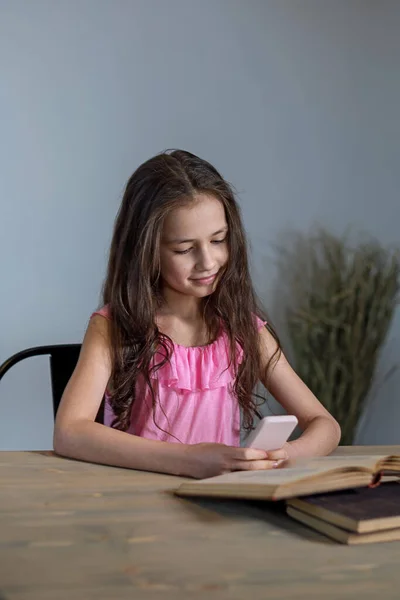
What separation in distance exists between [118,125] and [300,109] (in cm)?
73

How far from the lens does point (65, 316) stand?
125 inches

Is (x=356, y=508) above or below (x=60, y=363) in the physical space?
above

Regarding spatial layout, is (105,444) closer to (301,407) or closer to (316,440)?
(316,440)

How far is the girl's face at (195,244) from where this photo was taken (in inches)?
68.6

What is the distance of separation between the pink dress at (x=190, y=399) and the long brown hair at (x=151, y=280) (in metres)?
0.02

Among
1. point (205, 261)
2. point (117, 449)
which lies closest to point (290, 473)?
point (117, 449)

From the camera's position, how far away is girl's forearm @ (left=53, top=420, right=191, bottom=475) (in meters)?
1.40

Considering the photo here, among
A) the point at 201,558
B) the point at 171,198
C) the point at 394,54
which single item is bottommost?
the point at 201,558

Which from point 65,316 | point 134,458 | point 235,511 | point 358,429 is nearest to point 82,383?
point 134,458

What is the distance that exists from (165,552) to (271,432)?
0.38m

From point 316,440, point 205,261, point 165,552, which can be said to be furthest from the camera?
point 205,261

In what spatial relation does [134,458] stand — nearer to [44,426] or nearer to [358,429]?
[44,426]

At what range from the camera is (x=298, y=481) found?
105 cm

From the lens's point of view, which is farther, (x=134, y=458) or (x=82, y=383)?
(x=82, y=383)
